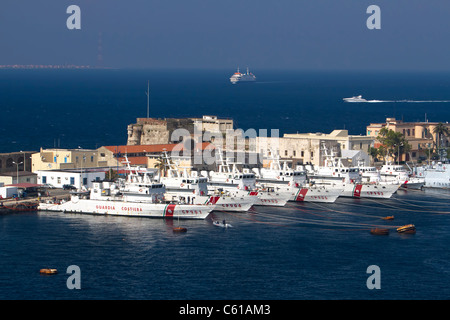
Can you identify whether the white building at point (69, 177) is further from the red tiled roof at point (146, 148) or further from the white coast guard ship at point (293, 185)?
the white coast guard ship at point (293, 185)

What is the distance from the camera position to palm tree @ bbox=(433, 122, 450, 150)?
513 ft

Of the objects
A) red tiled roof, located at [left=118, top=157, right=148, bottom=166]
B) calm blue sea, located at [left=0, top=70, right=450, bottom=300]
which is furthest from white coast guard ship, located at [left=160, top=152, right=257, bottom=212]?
red tiled roof, located at [left=118, top=157, right=148, bottom=166]

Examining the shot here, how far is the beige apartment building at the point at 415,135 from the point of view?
505 ft

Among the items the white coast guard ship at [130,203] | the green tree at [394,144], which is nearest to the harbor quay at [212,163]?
the white coast guard ship at [130,203]

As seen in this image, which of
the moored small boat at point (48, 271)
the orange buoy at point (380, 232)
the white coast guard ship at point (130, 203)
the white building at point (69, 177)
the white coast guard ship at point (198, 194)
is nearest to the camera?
the moored small boat at point (48, 271)

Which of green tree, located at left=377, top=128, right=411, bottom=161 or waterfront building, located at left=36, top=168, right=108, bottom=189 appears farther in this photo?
green tree, located at left=377, top=128, right=411, bottom=161

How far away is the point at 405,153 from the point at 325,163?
87.9 ft

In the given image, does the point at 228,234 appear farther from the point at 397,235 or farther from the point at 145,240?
the point at 397,235

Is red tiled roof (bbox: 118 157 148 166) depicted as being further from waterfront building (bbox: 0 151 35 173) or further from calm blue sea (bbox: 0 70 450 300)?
calm blue sea (bbox: 0 70 450 300)

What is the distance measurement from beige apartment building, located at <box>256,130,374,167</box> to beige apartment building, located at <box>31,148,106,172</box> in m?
27.3

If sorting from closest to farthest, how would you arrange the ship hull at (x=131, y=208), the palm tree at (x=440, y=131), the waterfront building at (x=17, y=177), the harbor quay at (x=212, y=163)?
the ship hull at (x=131, y=208) → the harbor quay at (x=212, y=163) → the waterfront building at (x=17, y=177) → the palm tree at (x=440, y=131)

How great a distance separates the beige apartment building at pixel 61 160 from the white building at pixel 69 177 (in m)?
4.88

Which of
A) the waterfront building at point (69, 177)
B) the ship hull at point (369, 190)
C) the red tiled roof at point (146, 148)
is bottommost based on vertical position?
the ship hull at point (369, 190)

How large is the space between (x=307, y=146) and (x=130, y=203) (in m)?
44.6
